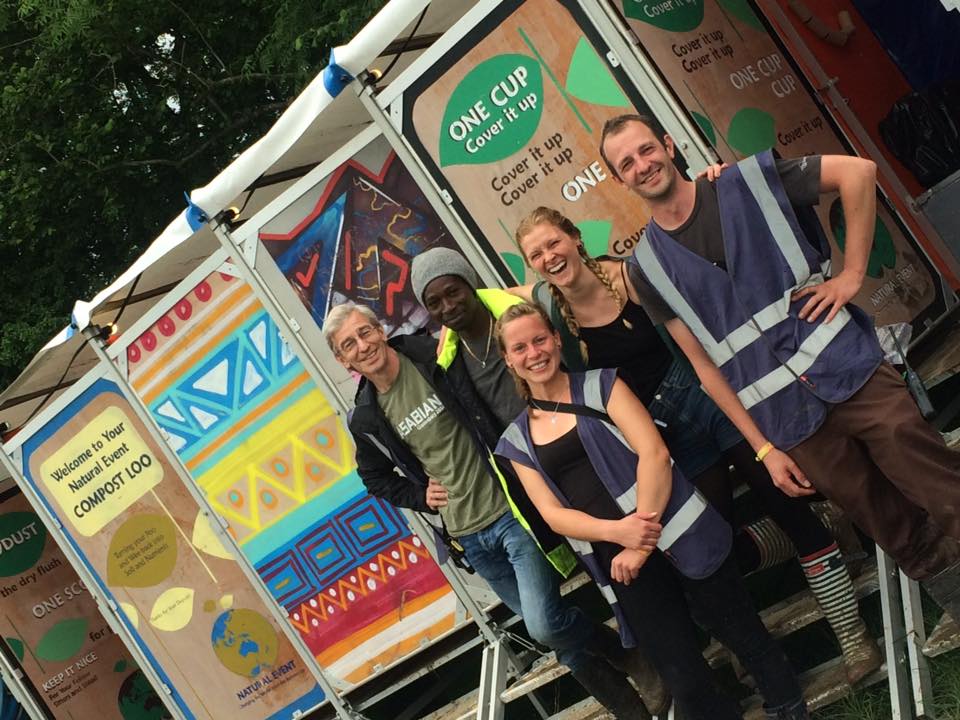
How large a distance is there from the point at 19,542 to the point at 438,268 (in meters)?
5.83

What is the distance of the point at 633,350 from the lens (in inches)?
165

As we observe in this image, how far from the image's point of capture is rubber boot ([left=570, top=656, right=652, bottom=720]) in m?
4.81

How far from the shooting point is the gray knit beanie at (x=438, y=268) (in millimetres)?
4410

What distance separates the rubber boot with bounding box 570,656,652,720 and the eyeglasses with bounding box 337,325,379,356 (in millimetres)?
1451

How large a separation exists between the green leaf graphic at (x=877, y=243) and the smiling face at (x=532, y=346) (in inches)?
72.6

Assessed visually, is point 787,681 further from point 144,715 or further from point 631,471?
point 144,715

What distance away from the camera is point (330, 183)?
566 cm

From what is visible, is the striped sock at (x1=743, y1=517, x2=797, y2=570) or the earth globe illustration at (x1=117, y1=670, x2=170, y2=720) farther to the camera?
the earth globe illustration at (x1=117, y1=670, x2=170, y2=720)

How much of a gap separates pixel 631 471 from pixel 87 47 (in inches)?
416

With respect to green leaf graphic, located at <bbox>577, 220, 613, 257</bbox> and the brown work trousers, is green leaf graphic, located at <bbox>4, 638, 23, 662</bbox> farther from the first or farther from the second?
the brown work trousers

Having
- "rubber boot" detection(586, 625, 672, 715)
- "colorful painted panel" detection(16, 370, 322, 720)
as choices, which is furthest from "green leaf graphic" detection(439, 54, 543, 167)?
"colorful painted panel" detection(16, 370, 322, 720)

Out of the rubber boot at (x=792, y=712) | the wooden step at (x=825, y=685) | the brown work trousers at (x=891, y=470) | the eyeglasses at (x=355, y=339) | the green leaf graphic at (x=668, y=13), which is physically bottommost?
the wooden step at (x=825, y=685)

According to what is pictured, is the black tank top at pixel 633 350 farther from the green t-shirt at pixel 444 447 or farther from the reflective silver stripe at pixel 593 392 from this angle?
the green t-shirt at pixel 444 447


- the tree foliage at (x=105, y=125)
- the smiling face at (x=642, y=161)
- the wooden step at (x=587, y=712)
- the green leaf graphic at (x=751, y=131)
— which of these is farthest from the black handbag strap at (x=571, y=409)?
the tree foliage at (x=105, y=125)
